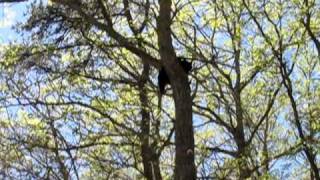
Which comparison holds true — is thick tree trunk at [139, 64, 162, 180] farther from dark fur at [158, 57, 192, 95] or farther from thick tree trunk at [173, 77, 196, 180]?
thick tree trunk at [173, 77, 196, 180]

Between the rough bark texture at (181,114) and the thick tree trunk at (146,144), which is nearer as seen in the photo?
the rough bark texture at (181,114)

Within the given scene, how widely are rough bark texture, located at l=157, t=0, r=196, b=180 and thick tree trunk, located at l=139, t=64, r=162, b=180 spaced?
10.3ft

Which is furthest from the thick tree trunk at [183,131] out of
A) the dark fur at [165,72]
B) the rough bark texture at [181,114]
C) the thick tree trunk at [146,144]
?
the thick tree trunk at [146,144]

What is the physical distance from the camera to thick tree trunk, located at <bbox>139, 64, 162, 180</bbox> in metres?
13.2

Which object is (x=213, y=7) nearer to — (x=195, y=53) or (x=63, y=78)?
(x=195, y=53)

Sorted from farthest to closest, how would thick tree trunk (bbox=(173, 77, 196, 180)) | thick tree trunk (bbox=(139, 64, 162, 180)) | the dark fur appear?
thick tree trunk (bbox=(139, 64, 162, 180)), the dark fur, thick tree trunk (bbox=(173, 77, 196, 180))

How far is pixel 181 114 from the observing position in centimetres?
934

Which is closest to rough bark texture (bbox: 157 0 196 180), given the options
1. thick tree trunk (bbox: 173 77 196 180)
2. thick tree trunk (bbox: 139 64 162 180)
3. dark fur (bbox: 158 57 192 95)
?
thick tree trunk (bbox: 173 77 196 180)

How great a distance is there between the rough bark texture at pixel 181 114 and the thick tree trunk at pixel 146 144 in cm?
314

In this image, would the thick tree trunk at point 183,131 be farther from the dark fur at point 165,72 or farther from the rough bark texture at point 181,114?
the dark fur at point 165,72

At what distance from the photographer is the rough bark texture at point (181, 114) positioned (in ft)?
29.8

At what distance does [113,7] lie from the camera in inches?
501

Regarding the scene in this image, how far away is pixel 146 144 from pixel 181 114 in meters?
3.92

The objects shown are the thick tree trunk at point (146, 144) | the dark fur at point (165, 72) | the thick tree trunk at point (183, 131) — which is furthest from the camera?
the thick tree trunk at point (146, 144)
